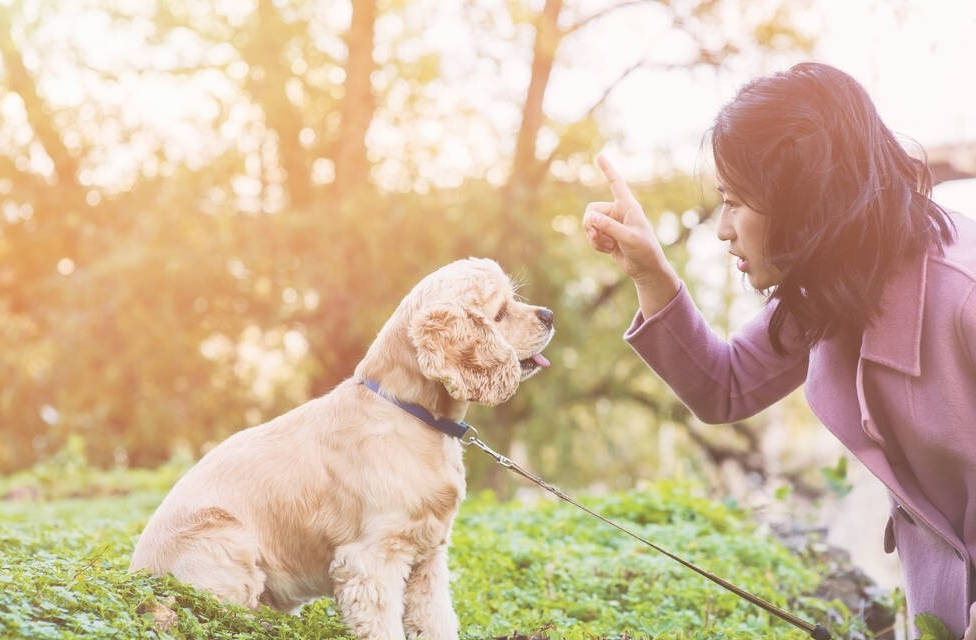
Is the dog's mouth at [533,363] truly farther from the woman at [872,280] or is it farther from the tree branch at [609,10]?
the tree branch at [609,10]

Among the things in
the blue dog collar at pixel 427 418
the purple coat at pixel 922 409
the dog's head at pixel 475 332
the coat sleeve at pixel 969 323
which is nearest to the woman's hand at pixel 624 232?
the dog's head at pixel 475 332

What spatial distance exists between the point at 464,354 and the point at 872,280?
1.50 meters

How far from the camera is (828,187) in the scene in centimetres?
330

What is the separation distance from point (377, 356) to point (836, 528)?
5.17m

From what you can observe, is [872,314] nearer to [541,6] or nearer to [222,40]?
[541,6]

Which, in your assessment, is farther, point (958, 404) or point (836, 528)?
point (836, 528)

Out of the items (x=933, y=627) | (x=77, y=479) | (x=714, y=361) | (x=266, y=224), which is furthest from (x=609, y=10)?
(x=933, y=627)

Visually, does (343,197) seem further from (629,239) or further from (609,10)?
(629,239)

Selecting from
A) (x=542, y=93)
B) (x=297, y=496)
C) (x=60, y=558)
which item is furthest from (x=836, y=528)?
(x=542, y=93)

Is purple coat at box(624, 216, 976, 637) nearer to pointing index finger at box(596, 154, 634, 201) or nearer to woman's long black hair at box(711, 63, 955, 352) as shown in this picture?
woman's long black hair at box(711, 63, 955, 352)

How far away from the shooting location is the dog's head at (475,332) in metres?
3.80

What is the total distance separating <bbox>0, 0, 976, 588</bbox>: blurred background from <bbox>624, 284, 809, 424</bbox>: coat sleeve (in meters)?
6.53

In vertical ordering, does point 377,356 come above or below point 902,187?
below

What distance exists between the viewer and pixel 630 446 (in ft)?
43.7
